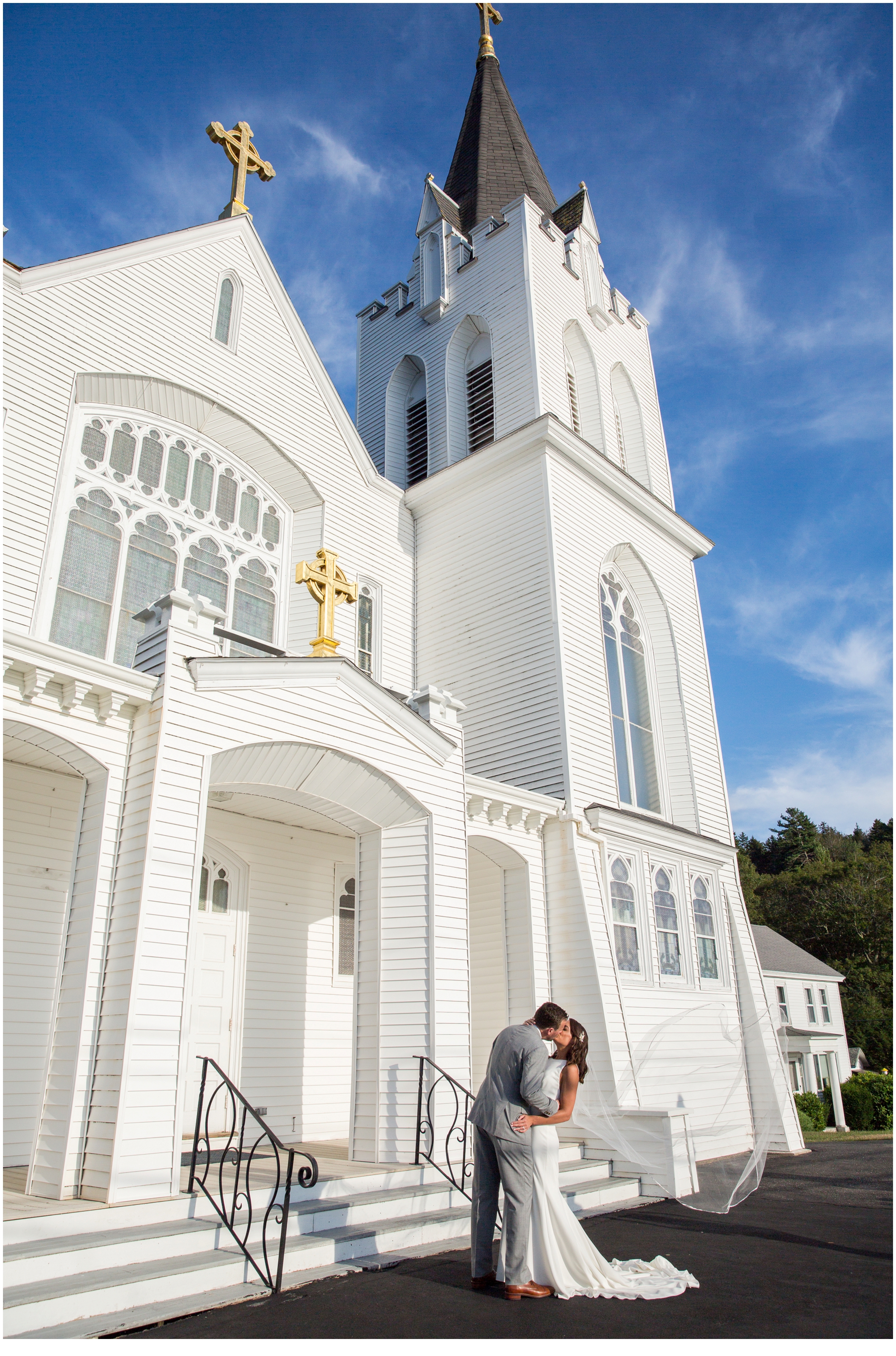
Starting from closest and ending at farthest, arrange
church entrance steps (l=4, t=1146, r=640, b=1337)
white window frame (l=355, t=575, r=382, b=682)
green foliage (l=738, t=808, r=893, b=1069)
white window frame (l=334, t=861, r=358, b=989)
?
church entrance steps (l=4, t=1146, r=640, b=1337) < white window frame (l=334, t=861, r=358, b=989) < white window frame (l=355, t=575, r=382, b=682) < green foliage (l=738, t=808, r=893, b=1069)

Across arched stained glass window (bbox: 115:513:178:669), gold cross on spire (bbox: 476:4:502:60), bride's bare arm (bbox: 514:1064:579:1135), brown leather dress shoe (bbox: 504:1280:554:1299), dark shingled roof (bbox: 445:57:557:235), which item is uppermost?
gold cross on spire (bbox: 476:4:502:60)

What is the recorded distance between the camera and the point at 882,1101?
1156 inches

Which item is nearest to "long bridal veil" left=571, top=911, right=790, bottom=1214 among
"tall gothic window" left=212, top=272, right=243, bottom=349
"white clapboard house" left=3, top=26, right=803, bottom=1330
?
"white clapboard house" left=3, top=26, right=803, bottom=1330

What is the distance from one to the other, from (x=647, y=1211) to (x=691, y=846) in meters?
7.09

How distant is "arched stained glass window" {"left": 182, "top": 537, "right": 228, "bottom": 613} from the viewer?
1288 centimetres

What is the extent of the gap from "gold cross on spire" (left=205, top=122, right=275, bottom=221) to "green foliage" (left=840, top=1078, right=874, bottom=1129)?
31.4 meters

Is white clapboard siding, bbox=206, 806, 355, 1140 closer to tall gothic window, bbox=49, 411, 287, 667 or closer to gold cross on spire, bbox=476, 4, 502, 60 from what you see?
tall gothic window, bbox=49, 411, 287, 667

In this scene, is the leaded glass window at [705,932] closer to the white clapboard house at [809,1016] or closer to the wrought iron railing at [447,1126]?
the wrought iron railing at [447,1126]

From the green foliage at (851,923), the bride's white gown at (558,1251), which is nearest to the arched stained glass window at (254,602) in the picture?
the bride's white gown at (558,1251)

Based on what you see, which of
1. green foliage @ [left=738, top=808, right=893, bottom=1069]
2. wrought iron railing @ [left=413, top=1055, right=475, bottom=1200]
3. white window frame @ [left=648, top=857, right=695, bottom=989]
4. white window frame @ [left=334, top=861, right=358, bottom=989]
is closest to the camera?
wrought iron railing @ [left=413, top=1055, right=475, bottom=1200]

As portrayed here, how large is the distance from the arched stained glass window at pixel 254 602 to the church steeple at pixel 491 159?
11.9 meters

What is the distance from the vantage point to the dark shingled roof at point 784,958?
3559 cm

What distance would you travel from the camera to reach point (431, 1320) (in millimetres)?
5273

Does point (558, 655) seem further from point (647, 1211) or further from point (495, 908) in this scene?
point (647, 1211)
